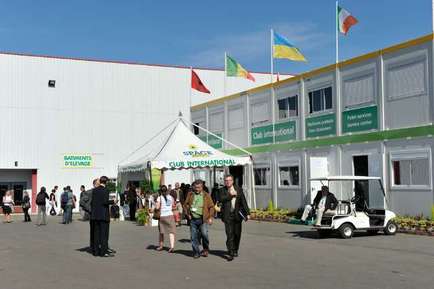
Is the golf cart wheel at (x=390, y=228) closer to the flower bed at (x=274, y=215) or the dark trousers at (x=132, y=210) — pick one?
the flower bed at (x=274, y=215)

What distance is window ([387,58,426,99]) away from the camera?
2072 centimetres

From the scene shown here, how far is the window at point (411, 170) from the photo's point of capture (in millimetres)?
20500

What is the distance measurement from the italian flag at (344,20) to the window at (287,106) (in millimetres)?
3966

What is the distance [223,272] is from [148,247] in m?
5.19

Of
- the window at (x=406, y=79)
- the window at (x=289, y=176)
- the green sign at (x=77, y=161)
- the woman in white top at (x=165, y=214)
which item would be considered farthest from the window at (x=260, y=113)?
the woman in white top at (x=165, y=214)

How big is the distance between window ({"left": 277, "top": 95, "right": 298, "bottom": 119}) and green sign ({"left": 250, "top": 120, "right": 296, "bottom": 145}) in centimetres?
47

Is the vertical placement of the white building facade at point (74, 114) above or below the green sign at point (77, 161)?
above

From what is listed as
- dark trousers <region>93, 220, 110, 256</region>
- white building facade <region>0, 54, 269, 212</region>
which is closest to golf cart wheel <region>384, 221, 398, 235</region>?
dark trousers <region>93, 220, 110, 256</region>

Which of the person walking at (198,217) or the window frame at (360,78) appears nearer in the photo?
the person walking at (198,217)

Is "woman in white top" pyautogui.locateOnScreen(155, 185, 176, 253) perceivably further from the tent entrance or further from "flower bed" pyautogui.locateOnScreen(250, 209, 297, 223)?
the tent entrance

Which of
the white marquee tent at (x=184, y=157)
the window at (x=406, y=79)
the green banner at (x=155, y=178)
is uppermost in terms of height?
the window at (x=406, y=79)

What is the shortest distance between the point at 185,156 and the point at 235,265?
15998mm

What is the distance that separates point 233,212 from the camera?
13.0 meters

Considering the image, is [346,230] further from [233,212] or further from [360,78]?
[360,78]
